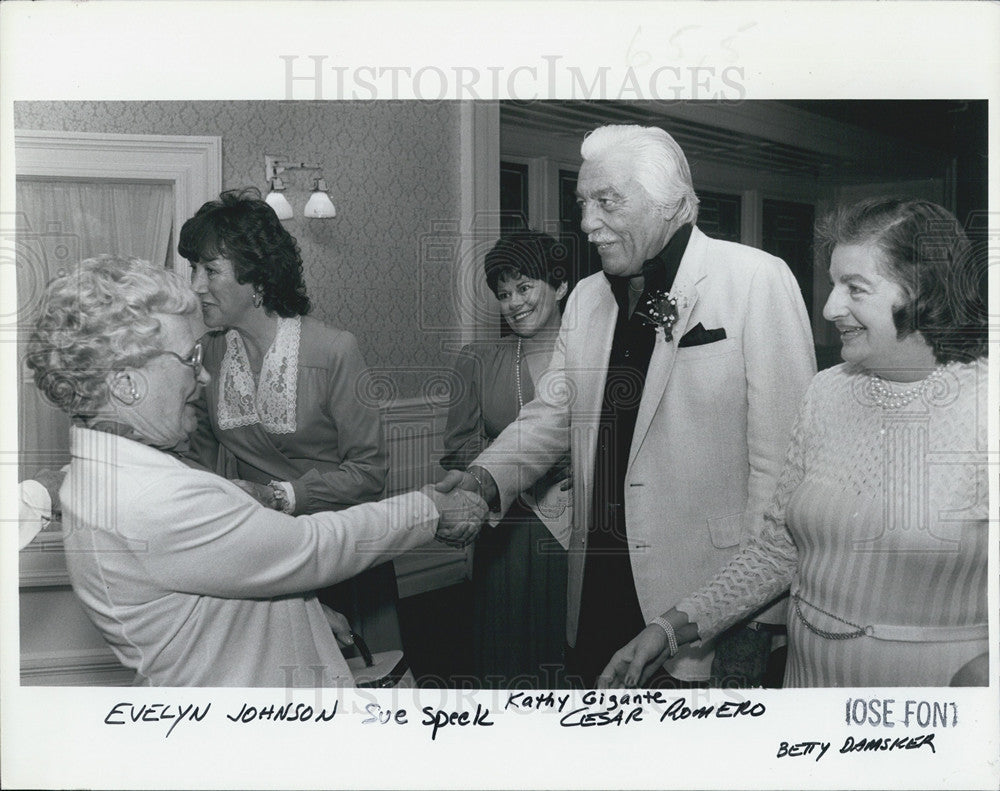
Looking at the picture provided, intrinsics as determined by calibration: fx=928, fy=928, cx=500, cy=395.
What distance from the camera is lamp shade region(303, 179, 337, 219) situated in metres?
2.31

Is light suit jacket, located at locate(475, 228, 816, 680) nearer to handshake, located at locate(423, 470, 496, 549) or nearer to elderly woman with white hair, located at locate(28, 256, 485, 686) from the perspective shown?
handshake, located at locate(423, 470, 496, 549)

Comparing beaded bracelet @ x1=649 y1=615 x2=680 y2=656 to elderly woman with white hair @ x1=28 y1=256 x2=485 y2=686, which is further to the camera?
beaded bracelet @ x1=649 y1=615 x2=680 y2=656

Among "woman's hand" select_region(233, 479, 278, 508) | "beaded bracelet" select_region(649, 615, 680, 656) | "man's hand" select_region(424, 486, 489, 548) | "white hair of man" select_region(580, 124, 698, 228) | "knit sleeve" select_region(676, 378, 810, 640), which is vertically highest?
"white hair of man" select_region(580, 124, 698, 228)

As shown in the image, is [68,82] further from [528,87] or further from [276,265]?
[528,87]

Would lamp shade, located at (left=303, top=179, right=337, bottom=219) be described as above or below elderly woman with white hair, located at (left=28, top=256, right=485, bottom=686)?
above

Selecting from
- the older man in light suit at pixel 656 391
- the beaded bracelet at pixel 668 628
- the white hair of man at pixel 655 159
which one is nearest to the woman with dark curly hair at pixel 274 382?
the older man in light suit at pixel 656 391

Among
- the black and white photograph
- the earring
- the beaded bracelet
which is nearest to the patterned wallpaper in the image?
the black and white photograph

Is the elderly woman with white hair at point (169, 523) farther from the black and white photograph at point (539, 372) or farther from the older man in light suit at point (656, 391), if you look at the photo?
the older man in light suit at point (656, 391)

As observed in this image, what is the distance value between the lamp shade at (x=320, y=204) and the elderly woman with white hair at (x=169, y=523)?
360mm

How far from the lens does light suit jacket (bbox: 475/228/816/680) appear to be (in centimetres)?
233

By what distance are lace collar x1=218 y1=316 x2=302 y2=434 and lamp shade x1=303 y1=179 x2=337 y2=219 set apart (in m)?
0.26

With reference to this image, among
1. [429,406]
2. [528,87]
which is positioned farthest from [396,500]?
[528,87]

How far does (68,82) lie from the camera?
2363mm

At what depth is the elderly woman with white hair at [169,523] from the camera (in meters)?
2.19
